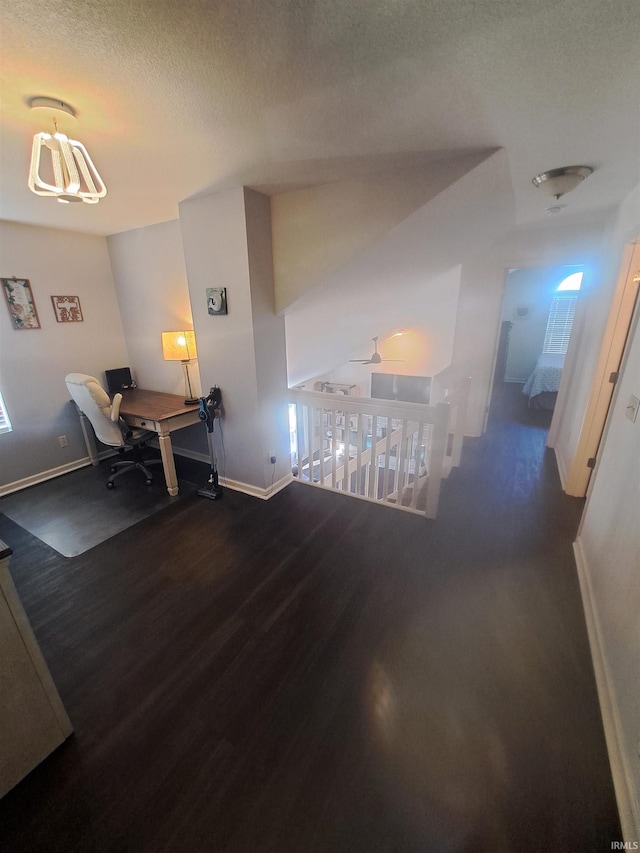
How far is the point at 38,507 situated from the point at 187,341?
6.32ft

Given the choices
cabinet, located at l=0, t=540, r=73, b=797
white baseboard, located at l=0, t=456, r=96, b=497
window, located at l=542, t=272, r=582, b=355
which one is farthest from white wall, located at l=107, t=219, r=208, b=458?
window, located at l=542, t=272, r=582, b=355

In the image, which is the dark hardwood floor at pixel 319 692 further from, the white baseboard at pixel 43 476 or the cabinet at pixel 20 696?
the white baseboard at pixel 43 476

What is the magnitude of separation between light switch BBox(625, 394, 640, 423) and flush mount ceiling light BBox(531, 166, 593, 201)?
4.41ft

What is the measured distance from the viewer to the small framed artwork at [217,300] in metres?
2.50

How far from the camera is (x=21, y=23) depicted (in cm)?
93

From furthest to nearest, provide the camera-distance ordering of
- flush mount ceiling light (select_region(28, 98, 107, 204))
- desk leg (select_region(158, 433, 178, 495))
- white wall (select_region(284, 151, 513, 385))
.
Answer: desk leg (select_region(158, 433, 178, 495)) < white wall (select_region(284, 151, 513, 385)) < flush mount ceiling light (select_region(28, 98, 107, 204))

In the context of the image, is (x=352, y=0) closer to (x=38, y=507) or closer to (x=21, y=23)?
(x=21, y=23)

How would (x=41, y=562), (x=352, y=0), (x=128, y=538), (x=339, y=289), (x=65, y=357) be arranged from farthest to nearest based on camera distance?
(x=65, y=357) → (x=339, y=289) → (x=128, y=538) → (x=41, y=562) → (x=352, y=0)

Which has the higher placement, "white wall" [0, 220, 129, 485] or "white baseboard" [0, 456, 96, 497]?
"white wall" [0, 220, 129, 485]

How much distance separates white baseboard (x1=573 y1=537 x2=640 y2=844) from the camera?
996mm

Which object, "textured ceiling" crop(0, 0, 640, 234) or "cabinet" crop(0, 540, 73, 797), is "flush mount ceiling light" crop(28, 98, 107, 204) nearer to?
"textured ceiling" crop(0, 0, 640, 234)

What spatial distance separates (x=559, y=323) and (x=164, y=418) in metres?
7.97

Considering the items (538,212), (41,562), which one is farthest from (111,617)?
(538,212)

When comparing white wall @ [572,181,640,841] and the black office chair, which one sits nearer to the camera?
white wall @ [572,181,640,841]
